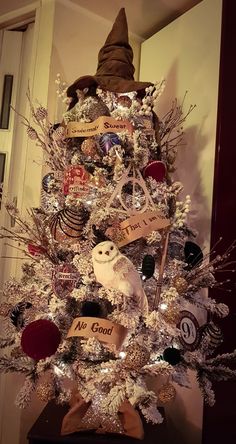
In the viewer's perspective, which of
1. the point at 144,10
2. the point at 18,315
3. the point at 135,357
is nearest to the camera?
the point at 135,357

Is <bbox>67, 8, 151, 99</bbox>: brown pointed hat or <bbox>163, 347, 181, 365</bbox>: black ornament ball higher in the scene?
<bbox>67, 8, 151, 99</bbox>: brown pointed hat

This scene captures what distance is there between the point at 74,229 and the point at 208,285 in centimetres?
46

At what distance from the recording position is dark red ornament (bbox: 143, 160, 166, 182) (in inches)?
51.3

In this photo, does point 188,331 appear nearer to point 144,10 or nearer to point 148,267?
point 148,267

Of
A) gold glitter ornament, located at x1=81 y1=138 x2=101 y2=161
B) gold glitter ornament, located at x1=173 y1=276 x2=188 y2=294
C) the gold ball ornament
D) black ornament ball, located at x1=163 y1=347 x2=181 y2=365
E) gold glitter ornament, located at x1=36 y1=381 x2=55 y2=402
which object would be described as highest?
the gold ball ornament

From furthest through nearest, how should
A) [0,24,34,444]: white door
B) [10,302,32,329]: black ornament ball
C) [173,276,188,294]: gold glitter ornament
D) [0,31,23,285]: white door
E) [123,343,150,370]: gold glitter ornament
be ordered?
1. [0,31,23,285]: white door
2. [0,24,34,444]: white door
3. [10,302,32,329]: black ornament ball
4. [173,276,188,294]: gold glitter ornament
5. [123,343,150,370]: gold glitter ornament

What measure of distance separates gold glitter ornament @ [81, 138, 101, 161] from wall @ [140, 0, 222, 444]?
0.52m

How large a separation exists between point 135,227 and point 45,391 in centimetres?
51

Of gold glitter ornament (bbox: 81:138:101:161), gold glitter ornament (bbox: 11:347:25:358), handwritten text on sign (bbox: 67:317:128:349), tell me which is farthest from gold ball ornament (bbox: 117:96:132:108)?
gold glitter ornament (bbox: 11:347:25:358)

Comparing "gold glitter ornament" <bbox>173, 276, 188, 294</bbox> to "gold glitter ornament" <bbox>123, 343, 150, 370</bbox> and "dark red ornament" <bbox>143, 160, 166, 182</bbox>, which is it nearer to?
"gold glitter ornament" <bbox>123, 343, 150, 370</bbox>

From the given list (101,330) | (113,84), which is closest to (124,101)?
(113,84)

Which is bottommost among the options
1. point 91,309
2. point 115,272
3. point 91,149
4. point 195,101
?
point 91,309

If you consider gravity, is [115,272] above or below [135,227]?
below

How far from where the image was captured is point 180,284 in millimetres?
1162
